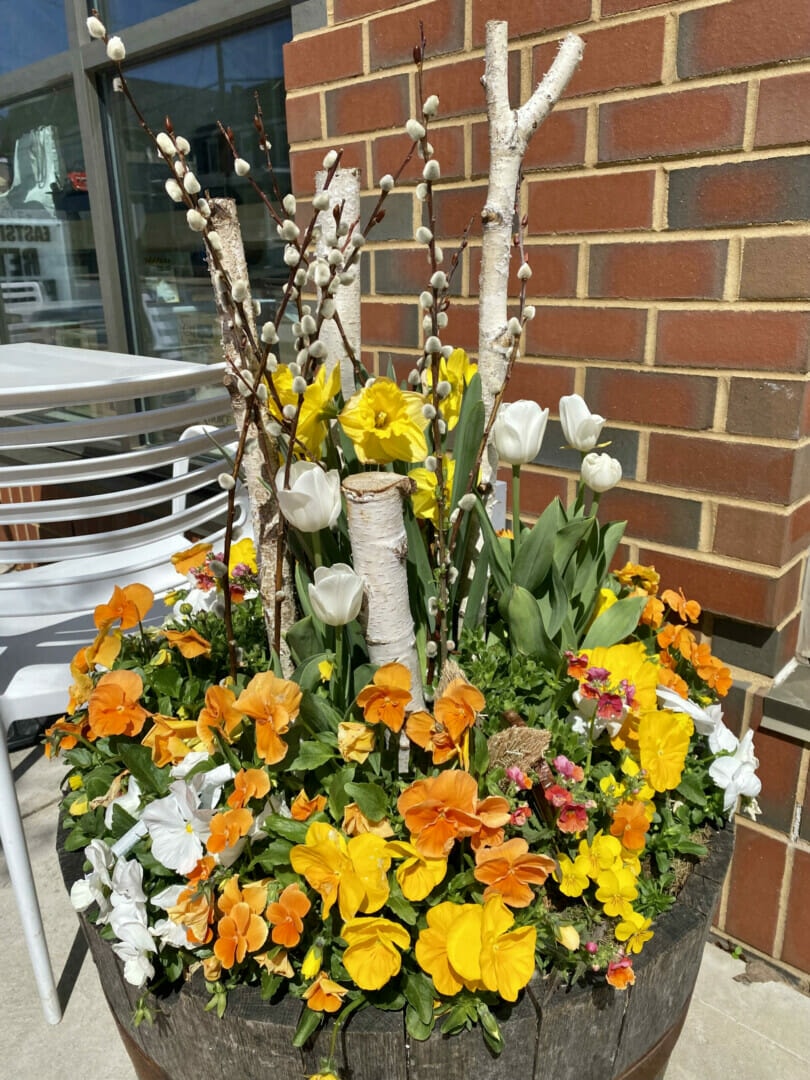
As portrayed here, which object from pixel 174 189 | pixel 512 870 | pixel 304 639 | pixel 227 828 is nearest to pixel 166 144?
pixel 174 189

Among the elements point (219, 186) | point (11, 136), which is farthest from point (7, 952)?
point (11, 136)

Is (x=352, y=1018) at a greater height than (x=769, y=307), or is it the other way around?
(x=769, y=307)

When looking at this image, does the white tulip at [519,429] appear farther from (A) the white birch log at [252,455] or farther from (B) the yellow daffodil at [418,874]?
(B) the yellow daffodil at [418,874]

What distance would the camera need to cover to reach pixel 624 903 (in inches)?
36.8

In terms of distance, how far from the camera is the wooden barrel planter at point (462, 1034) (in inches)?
33.5

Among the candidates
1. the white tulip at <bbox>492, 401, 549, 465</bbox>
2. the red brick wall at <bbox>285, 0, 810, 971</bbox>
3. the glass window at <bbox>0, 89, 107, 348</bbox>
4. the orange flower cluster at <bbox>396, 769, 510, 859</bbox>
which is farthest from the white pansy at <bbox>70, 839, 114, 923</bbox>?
the glass window at <bbox>0, 89, 107, 348</bbox>

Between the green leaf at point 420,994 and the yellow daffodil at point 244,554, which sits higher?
the yellow daffodil at point 244,554

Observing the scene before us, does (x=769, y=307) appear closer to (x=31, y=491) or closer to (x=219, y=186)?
(x=219, y=186)

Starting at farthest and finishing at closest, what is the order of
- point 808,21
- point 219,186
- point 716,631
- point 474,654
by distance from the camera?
point 219,186
point 716,631
point 808,21
point 474,654

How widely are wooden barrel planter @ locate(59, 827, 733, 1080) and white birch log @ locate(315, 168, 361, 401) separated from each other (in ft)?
2.59

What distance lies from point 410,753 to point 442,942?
237 millimetres

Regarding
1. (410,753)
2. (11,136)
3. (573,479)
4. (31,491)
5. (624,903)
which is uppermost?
(11,136)

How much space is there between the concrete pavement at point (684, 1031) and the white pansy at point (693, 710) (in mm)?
857

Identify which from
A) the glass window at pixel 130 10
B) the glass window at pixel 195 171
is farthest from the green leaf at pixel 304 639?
the glass window at pixel 130 10
